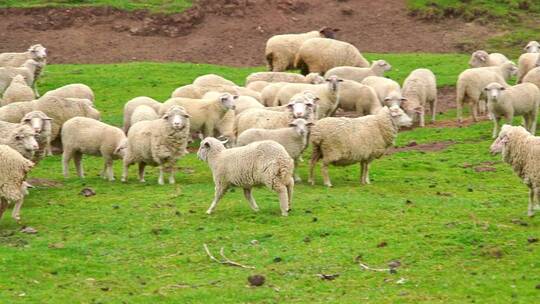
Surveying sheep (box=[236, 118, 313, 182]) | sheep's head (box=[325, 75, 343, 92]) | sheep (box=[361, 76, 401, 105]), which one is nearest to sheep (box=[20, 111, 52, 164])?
sheep (box=[236, 118, 313, 182])

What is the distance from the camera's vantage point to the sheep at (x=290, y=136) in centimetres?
1689

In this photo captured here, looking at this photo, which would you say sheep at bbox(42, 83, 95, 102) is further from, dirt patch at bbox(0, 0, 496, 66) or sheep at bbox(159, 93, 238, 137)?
dirt patch at bbox(0, 0, 496, 66)

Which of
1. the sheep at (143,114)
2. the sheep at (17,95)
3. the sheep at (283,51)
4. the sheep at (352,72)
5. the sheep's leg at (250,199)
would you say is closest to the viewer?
the sheep's leg at (250,199)

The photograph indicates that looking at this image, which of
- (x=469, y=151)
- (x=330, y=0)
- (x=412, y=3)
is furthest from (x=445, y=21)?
(x=469, y=151)

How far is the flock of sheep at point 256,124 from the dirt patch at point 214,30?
733cm

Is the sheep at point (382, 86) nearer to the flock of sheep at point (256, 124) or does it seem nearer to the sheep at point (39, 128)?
the flock of sheep at point (256, 124)

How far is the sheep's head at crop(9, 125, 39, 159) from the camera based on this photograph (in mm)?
16359

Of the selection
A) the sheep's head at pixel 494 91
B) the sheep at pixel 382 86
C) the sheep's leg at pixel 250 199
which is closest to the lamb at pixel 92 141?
the sheep's leg at pixel 250 199

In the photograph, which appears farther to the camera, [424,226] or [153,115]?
[153,115]

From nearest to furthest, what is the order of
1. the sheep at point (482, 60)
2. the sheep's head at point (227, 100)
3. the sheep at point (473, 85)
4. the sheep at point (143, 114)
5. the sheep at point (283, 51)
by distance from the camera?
the sheep at point (143, 114)
the sheep's head at point (227, 100)
the sheep at point (473, 85)
the sheep at point (482, 60)
the sheep at point (283, 51)

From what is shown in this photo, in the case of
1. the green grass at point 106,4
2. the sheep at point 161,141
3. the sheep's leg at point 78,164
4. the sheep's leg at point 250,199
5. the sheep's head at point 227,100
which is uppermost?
the green grass at point 106,4

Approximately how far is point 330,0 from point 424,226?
2378cm

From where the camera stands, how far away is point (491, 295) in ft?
39.3

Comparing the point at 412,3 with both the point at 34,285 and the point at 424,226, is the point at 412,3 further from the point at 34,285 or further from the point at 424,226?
the point at 34,285
